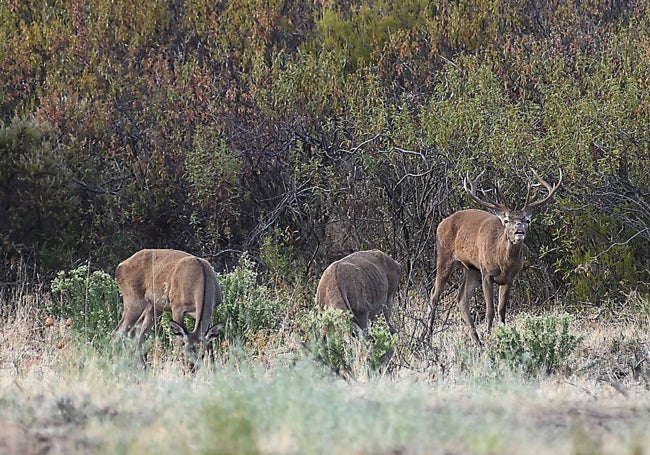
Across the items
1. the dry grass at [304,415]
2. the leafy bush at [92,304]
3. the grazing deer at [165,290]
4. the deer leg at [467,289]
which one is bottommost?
the deer leg at [467,289]

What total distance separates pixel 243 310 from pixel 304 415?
669 centimetres

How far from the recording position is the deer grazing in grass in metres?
12.8

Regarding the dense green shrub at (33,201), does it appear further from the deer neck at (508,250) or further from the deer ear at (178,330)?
the deer neck at (508,250)

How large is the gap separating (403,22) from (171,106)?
169 inches

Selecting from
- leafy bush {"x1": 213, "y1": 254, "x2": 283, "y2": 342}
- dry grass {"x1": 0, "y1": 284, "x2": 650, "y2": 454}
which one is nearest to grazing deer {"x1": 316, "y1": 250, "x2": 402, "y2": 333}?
leafy bush {"x1": 213, "y1": 254, "x2": 283, "y2": 342}

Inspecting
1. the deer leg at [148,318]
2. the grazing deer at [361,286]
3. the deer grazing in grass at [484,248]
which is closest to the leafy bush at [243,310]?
the deer leg at [148,318]

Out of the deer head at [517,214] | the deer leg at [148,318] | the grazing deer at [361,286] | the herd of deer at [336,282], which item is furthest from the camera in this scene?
the deer head at [517,214]

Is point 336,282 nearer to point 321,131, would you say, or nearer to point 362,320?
point 362,320

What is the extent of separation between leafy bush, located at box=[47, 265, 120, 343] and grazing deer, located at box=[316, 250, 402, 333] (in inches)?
99.8

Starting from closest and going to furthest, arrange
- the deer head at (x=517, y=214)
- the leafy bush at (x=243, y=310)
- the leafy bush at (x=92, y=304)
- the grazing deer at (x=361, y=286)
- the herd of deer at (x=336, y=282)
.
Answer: the herd of deer at (x=336, y=282)
the grazing deer at (x=361, y=286)
the leafy bush at (x=243, y=310)
the leafy bush at (x=92, y=304)
the deer head at (x=517, y=214)

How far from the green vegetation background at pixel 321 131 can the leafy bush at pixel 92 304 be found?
2.56 m

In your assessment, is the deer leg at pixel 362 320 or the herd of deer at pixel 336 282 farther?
the deer leg at pixel 362 320

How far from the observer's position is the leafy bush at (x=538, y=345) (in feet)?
32.4

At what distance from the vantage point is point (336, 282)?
→ 10.8 meters
